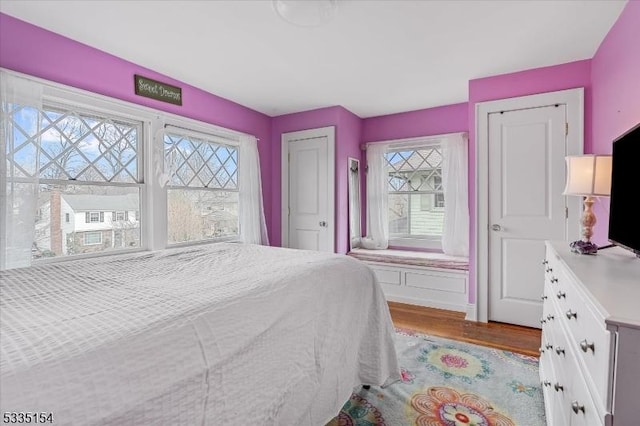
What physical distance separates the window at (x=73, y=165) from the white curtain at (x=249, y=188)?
45.6 inches

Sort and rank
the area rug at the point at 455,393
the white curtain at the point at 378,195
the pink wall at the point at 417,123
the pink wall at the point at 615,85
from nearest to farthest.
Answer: the area rug at the point at 455,393
the pink wall at the point at 615,85
the pink wall at the point at 417,123
the white curtain at the point at 378,195

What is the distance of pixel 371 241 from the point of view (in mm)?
4242

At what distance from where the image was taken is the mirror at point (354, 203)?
408 centimetres

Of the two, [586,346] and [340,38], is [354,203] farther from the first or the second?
[586,346]

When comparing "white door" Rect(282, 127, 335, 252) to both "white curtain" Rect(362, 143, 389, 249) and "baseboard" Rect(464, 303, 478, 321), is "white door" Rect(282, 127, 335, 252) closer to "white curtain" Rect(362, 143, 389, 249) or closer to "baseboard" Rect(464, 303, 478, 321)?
"white curtain" Rect(362, 143, 389, 249)

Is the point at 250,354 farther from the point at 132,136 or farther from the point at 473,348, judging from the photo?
the point at 132,136

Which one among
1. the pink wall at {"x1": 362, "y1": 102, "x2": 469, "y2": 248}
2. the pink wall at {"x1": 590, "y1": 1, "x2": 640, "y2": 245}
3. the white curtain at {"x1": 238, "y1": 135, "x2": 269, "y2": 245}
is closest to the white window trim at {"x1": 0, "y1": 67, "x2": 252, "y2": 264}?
the white curtain at {"x1": 238, "y1": 135, "x2": 269, "y2": 245}

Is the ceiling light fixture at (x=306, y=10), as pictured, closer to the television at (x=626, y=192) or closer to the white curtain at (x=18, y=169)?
the television at (x=626, y=192)

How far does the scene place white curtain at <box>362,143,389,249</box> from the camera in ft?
13.9

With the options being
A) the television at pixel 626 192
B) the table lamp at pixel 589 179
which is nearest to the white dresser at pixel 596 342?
the television at pixel 626 192

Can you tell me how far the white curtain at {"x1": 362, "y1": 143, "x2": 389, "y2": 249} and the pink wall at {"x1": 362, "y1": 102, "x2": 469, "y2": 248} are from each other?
15 cm

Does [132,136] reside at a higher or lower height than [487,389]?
higher

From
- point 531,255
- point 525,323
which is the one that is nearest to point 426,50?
point 531,255

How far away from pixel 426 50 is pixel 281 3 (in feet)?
4.32
